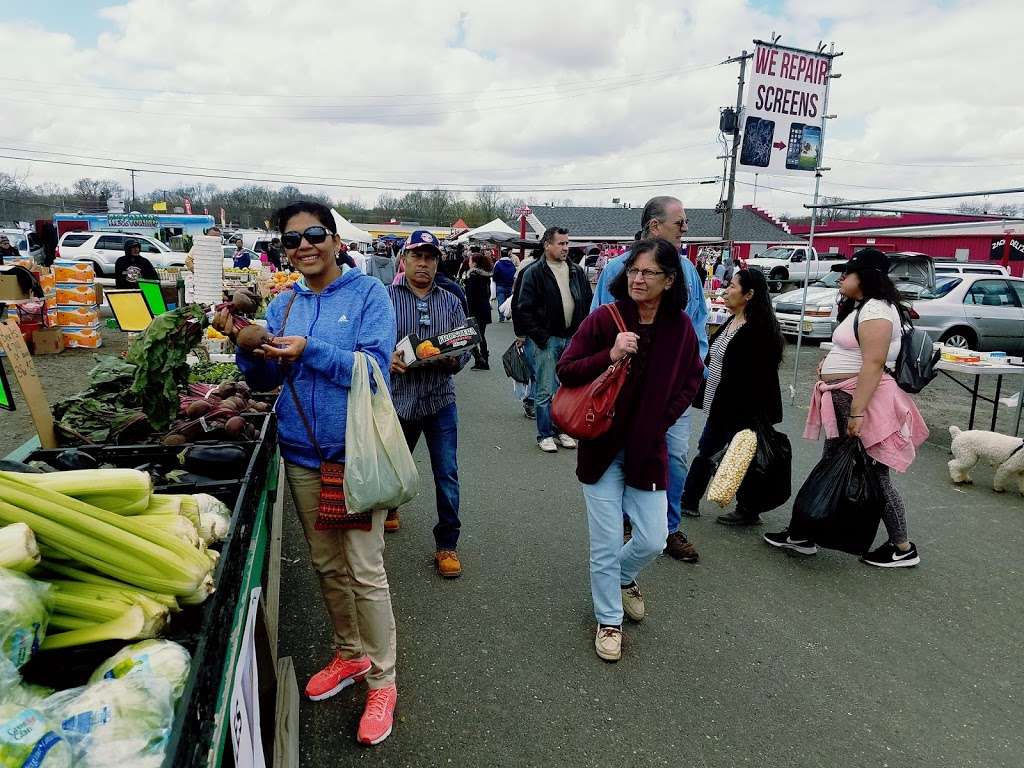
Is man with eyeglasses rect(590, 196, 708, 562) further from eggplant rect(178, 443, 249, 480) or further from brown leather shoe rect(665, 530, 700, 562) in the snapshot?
eggplant rect(178, 443, 249, 480)

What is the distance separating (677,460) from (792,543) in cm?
114

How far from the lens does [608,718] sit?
2.80m

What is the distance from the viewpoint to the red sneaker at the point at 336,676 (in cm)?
283

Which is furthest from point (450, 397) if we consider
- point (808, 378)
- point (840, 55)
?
point (808, 378)

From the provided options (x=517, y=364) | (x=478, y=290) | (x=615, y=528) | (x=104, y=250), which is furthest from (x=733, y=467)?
(x=104, y=250)

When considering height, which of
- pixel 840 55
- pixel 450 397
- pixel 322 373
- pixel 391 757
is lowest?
pixel 391 757

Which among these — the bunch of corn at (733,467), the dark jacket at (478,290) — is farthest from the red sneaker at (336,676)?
the dark jacket at (478,290)

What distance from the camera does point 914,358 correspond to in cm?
402

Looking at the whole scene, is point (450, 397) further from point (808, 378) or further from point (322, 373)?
point (808, 378)

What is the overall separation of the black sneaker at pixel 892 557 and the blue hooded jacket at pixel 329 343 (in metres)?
3.50

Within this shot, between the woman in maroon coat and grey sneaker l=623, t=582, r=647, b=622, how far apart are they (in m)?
0.32

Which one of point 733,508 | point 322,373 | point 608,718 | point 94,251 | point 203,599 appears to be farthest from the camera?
point 94,251

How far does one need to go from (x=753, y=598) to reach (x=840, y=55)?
7.86m

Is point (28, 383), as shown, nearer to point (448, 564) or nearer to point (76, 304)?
point (448, 564)
